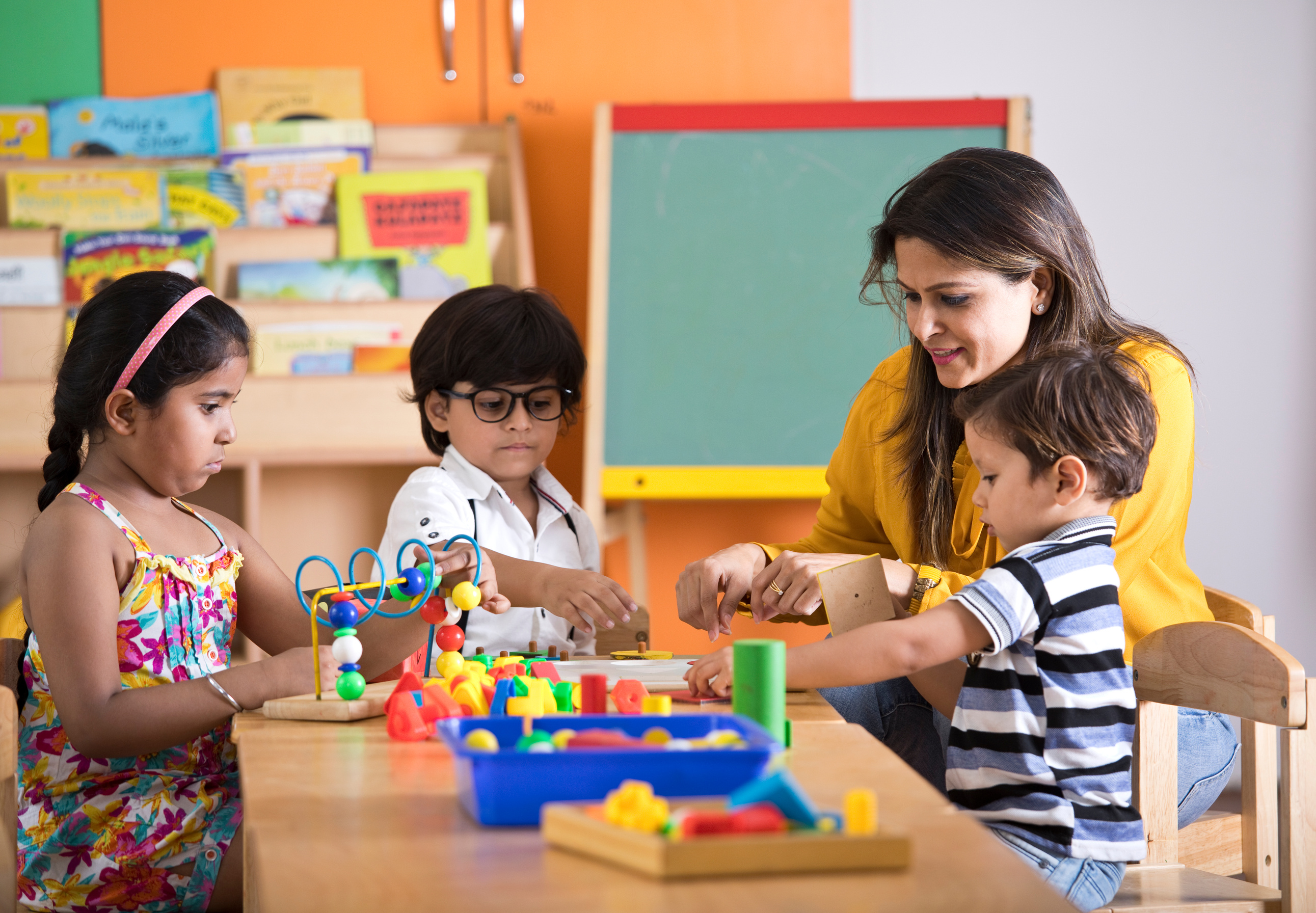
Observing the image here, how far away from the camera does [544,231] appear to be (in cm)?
289

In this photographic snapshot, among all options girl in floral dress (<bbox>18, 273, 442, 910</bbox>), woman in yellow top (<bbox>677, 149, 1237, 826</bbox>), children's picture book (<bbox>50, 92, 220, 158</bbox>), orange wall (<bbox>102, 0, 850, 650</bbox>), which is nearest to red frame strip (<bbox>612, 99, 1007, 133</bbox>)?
orange wall (<bbox>102, 0, 850, 650</bbox>)

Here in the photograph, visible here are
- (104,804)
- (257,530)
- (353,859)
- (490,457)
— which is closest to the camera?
(353,859)

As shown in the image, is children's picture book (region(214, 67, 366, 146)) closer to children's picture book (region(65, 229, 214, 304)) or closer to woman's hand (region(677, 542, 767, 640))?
children's picture book (region(65, 229, 214, 304))

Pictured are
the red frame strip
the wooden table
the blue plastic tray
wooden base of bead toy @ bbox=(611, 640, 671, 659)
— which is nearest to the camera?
the wooden table

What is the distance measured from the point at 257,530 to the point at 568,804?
6.75ft

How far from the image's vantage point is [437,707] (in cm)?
93

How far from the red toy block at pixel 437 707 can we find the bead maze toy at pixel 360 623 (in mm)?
98

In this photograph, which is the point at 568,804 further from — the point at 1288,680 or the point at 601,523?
the point at 601,523

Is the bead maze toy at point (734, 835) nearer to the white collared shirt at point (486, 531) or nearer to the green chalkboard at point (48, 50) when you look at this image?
the white collared shirt at point (486, 531)

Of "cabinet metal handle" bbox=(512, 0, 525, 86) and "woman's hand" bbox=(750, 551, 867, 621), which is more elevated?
"cabinet metal handle" bbox=(512, 0, 525, 86)

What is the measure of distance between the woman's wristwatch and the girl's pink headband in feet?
2.93

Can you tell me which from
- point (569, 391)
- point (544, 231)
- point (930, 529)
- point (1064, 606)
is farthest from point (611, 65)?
point (1064, 606)

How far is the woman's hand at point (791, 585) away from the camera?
1.23 m

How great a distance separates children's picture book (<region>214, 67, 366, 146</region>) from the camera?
276 cm
